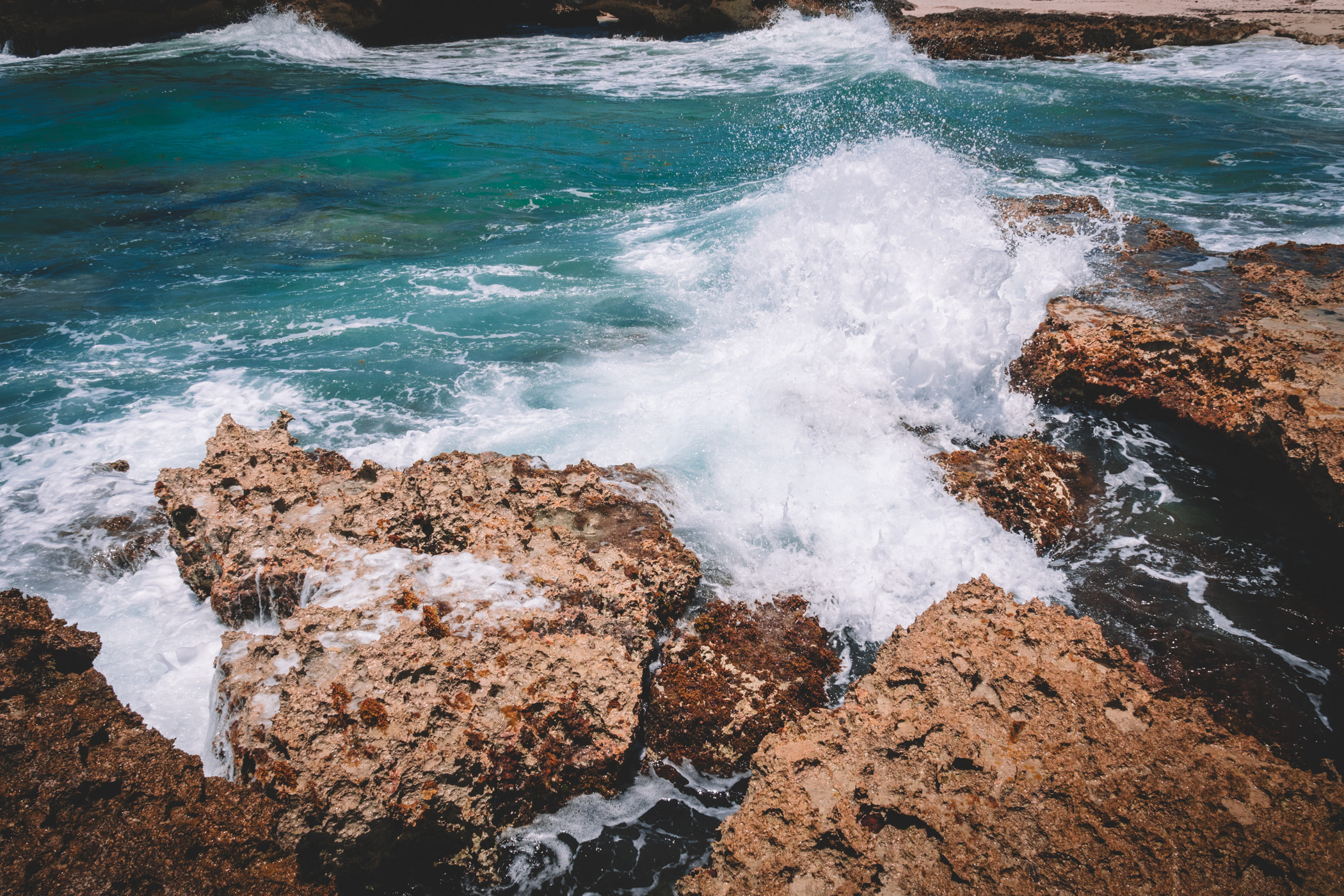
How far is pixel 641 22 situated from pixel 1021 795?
25.4 metres

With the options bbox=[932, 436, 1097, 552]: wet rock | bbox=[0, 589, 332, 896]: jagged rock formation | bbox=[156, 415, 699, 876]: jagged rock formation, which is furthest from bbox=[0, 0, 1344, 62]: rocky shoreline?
bbox=[0, 589, 332, 896]: jagged rock formation

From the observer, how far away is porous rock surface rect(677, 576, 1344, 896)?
1.80 metres

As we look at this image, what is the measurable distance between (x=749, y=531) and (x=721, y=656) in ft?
3.16

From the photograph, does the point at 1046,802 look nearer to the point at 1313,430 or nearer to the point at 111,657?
the point at 1313,430

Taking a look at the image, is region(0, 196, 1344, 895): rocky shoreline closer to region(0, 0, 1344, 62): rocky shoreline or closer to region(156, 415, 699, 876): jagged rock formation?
region(156, 415, 699, 876): jagged rock formation

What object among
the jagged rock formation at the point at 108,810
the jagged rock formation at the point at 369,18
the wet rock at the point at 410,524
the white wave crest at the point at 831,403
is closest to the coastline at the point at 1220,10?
the jagged rock formation at the point at 369,18

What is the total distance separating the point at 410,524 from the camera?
3.16 meters

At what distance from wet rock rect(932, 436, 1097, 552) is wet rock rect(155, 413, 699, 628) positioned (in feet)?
6.14

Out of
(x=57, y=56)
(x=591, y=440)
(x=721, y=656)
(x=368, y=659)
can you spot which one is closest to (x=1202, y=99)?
(x=591, y=440)

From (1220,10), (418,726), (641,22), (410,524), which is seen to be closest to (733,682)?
(418,726)

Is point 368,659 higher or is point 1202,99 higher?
point 1202,99

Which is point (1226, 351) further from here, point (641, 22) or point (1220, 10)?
point (641, 22)

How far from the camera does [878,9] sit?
68.7 feet

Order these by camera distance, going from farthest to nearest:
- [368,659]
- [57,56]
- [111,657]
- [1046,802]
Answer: [57,56]
[111,657]
[368,659]
[1046,802]
